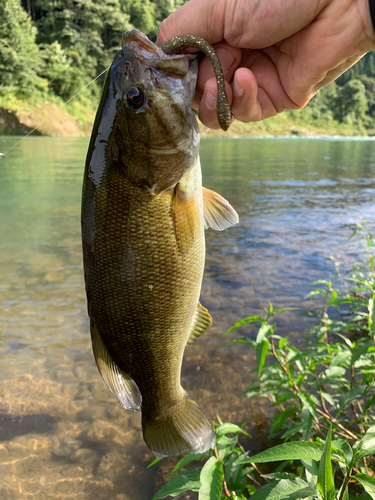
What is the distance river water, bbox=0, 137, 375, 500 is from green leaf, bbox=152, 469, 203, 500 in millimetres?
1780

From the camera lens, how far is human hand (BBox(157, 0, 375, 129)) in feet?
6.41

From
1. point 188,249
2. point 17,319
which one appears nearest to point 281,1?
point 188,249

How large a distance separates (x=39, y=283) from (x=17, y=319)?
1328 millimetres

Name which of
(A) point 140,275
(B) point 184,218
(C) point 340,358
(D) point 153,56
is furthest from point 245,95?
(C) point 340,358

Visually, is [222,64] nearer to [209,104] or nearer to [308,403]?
[209,104]

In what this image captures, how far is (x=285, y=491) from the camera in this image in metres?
1.39

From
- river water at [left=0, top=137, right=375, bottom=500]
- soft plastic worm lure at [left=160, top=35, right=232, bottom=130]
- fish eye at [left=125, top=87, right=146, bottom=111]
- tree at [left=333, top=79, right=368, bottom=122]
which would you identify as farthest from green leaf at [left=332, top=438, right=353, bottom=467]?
tree at [left=333, top=79, right=368, bottom=122]

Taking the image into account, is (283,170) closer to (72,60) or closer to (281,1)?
(281,1)

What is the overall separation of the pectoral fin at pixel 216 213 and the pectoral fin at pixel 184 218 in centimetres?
25

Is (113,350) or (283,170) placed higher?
(113,350)

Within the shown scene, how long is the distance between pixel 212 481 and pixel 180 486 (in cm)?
19

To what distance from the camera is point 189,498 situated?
10.9ft

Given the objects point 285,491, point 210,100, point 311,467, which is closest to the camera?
point 285,491

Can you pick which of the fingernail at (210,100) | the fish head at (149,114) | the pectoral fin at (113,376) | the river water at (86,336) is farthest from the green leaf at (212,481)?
the river water at (86,336)
